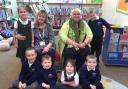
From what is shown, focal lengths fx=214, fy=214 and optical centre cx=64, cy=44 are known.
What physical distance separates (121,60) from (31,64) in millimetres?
1574

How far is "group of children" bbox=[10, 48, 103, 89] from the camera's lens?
7.52 ft

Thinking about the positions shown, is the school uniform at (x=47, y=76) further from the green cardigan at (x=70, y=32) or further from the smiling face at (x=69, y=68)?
the green cardigan at (x=70, y=32)

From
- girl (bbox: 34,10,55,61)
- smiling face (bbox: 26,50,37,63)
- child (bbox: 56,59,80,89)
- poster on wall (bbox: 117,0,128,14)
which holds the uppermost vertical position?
poster on wall (bbox: 117,0,128,14)

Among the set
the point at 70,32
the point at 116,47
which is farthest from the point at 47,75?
the point at 116,47

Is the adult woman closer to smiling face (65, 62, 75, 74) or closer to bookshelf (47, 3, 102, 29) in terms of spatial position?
smiling face (65, 62, 75, 74)

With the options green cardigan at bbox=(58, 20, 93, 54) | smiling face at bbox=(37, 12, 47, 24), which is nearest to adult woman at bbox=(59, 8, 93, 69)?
green cardigan at bbox=(58, 20, 93, 54)

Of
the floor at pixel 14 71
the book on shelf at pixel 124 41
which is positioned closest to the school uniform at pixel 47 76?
the floor at pixel 14 71

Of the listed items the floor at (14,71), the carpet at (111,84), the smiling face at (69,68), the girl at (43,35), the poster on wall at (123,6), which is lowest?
the carpet at (111,84)

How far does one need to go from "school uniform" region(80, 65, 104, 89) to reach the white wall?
2314 mm

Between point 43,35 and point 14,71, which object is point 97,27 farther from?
point 14,71

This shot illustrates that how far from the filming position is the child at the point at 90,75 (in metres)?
2.30

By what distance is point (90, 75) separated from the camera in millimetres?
2342

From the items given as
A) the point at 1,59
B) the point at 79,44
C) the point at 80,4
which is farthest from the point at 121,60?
the point at 80,4

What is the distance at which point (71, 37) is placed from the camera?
2.90 meters
